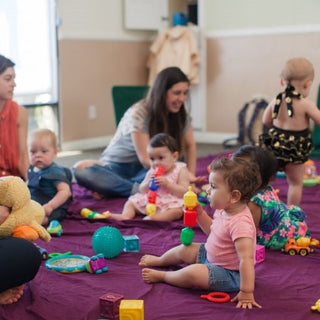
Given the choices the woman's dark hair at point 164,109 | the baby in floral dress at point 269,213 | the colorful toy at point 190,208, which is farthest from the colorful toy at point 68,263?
the woman's dark hair at point 164,109

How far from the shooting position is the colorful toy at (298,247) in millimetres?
2291

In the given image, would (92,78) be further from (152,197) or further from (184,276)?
(184,276)

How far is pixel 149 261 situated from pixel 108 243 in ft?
0.64

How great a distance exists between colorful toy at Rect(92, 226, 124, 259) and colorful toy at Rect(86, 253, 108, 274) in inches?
4.9

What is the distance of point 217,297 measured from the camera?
1.86 metres

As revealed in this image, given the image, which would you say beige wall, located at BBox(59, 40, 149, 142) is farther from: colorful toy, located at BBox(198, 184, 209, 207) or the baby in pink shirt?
the baby in pink shirt

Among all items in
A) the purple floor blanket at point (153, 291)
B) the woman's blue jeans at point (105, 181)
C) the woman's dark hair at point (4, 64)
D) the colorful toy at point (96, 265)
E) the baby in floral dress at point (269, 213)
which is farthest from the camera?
the woman's blue jeans at point (105, 181)

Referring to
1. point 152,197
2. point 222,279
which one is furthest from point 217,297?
point 152,197

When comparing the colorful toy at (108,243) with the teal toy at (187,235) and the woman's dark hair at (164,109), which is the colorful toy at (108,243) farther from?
the woman's dark hair at (164,109)

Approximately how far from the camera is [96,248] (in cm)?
228

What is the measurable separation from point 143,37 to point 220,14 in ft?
2.68

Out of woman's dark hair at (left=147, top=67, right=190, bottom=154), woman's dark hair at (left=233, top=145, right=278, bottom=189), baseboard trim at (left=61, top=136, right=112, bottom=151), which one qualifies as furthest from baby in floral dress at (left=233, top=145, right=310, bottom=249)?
baseboard trim at (left=61, top=136, right=112, bottom=151)

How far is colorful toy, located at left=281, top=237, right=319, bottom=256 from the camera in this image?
90.2 inches

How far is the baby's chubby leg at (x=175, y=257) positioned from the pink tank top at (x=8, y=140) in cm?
103
